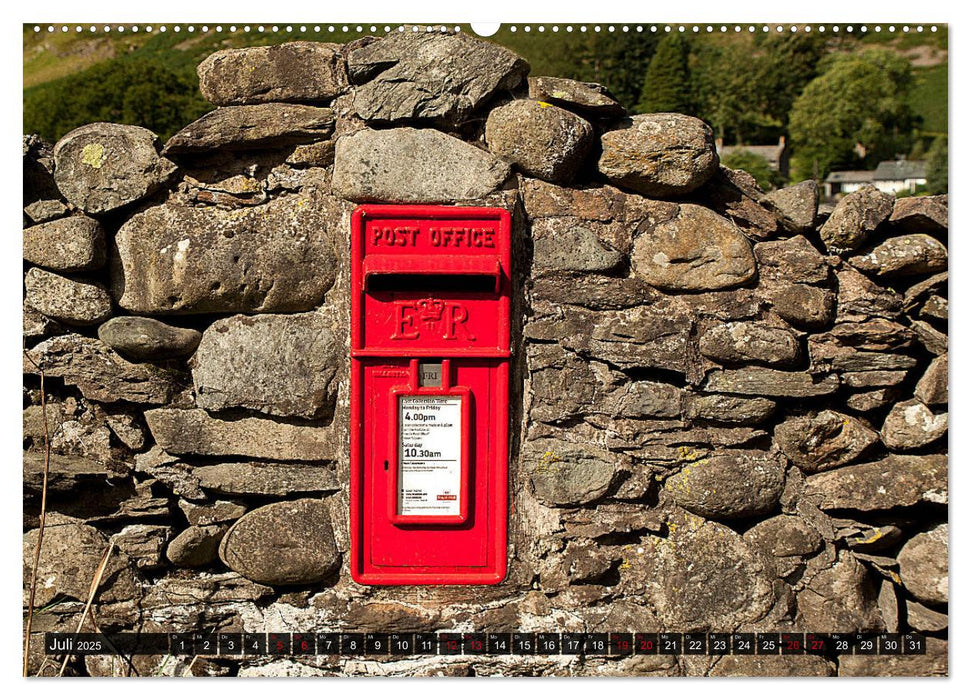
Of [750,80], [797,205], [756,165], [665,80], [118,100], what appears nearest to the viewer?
[797,205]

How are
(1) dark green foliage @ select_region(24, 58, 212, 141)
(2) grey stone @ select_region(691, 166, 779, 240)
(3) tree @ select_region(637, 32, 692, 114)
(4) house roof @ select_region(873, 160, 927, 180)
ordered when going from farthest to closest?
(4) house roof @ select_region(873, 160, 927, 180) → (3) tree @ select_region(637, 32, 692, 114) → (1) dark green foliage @ select_region(24, 58, 212, 141) → (2) grey stone @ select_region(691, 166, 779, 240)

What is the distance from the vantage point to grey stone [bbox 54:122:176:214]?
7.42 ft

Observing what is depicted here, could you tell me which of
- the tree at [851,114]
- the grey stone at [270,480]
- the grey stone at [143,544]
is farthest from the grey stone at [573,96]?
the tree at [851,114]

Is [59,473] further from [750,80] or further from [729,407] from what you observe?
[750,80]

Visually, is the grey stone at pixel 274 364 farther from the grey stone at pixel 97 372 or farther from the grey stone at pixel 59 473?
the grey stone at pixel 59 473

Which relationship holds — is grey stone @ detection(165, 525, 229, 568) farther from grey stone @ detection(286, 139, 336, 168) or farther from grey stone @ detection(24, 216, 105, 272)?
grey stone @ detection(286, 139, 336, 168)

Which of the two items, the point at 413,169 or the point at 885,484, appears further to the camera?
the point at 885,484

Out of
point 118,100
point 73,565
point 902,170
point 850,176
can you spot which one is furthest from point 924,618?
point 850,176

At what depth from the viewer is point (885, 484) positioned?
2.32 meters

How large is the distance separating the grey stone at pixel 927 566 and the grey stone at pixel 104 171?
2.66 m

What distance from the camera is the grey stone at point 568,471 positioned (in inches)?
89.3

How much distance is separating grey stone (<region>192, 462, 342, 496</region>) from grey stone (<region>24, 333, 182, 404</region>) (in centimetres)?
34

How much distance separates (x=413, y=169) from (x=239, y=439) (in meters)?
1.01

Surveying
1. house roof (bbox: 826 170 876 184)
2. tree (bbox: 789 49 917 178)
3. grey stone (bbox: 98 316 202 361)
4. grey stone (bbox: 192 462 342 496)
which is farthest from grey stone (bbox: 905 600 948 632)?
house roof (bbox: 826 170 876 184)
